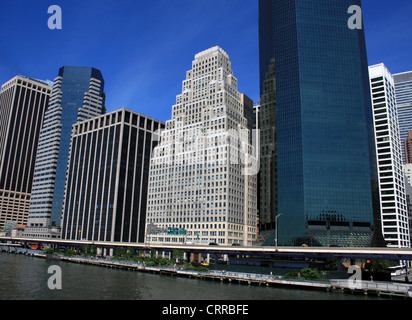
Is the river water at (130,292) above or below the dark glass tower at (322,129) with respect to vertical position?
below

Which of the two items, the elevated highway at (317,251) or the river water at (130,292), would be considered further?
the elevated highway at (317,251)

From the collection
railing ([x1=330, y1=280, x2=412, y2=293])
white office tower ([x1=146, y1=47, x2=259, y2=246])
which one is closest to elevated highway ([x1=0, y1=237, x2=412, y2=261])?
railing ([x1=330, y1=280, x2=412, y2=293])

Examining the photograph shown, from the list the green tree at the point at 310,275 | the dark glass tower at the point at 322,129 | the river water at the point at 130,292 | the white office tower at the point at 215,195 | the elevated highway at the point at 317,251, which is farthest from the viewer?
the white office tower at the point at 215,195

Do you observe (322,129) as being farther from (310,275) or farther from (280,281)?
(280,281)

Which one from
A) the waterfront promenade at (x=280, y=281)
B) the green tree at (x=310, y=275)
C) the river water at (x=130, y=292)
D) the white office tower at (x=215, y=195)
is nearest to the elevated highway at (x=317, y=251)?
the waterfront promenade at (x=280, y=281)

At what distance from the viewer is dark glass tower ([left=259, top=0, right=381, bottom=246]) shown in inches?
6457

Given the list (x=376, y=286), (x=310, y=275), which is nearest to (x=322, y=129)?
(x=310, y=275)

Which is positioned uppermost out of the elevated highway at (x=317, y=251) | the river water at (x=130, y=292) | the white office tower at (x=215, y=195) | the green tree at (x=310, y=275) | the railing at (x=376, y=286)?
the white office tower at (x=215, y=195)

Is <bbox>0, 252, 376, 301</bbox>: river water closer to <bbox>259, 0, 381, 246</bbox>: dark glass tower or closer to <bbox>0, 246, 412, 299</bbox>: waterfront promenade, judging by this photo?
<bbox>0, 246, 412, 299</bbox>: waterfront promenade

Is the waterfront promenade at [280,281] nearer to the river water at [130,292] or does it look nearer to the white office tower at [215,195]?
the river water at [130,292]

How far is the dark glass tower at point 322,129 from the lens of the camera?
538 ft

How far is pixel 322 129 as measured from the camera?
17362cm
